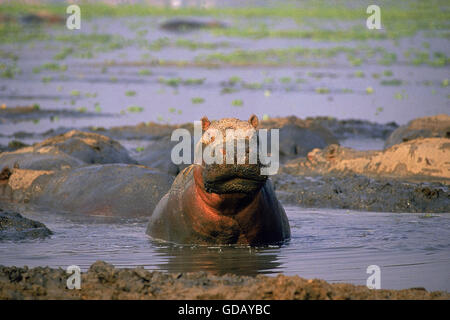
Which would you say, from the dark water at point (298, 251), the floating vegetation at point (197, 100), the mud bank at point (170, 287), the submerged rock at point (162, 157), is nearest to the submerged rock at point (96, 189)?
the dark water at point (298, 251)

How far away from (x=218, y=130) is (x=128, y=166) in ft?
12.4

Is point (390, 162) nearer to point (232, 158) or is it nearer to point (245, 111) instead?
point (232, 158)

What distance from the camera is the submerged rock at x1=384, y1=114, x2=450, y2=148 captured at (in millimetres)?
14461

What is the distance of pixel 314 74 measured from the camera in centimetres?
3008

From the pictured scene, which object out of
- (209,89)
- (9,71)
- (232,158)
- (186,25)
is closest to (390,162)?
(232,158)

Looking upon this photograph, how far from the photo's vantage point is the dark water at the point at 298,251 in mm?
7734

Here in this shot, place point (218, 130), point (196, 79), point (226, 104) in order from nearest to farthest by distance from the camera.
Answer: point (218, 130) < point (226, 104) < point (196, 79)

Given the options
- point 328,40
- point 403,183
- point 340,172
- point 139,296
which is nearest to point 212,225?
point 139,296

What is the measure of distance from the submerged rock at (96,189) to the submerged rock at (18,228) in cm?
119

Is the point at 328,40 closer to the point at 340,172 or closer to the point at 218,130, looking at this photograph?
the point at 340,172

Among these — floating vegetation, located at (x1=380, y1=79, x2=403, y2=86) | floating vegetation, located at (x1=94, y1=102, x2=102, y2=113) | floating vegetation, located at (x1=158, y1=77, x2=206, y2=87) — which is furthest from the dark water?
floating vegetation, located at (x1=158, y1=77, x2=206, y2=87)

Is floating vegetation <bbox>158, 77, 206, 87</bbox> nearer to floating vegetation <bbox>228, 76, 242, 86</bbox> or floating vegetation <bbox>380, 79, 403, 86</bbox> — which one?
floating vegetation <bbox>228, 76, 242, 86</bbox>
